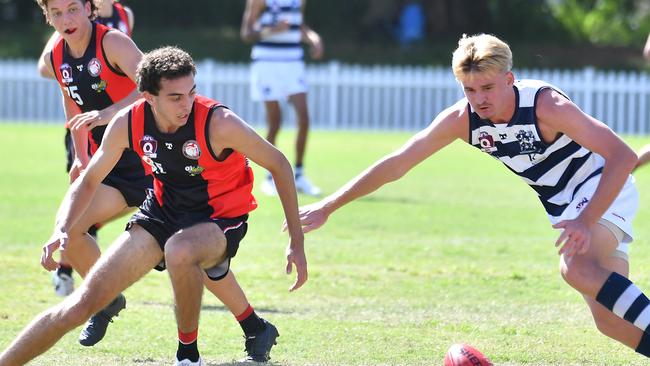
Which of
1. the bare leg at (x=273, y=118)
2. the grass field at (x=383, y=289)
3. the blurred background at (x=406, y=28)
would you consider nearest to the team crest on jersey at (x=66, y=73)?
the grass field at (x=383, y=289)

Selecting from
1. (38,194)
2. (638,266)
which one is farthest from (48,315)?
(38,194)

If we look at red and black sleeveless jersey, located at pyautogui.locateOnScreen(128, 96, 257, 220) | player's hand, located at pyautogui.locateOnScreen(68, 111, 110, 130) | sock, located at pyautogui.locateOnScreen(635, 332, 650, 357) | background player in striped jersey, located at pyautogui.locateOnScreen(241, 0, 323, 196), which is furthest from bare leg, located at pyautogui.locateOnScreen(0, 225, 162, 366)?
background player in striped jersey, located at pyautogui.locateOnScreen(241, 0, 323, 196)

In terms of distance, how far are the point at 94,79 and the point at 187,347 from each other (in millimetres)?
1908

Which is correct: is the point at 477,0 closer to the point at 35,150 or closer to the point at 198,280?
the point at 35,150

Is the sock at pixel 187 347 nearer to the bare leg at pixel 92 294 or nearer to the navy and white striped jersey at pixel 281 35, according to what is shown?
the bare leg at pixel 92 294

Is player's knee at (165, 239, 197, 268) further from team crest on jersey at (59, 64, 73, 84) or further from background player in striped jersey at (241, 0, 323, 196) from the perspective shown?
background player in striped jersey at (241, 0, 323, 196)

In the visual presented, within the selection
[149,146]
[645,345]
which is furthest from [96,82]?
[645,345]

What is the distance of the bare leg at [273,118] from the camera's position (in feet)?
41.9

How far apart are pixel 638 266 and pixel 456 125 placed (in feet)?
11.2

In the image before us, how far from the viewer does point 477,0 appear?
92.6ft

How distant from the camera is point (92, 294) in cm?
536

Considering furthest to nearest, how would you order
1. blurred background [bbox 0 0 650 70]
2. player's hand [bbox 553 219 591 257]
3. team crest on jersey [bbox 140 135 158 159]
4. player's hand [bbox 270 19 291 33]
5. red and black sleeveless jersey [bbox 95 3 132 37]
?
1. blurred background [bbox 0 0 650 70]
2. player's hand [bbox 270 19 291 33]
3. red and black sleeveless jersey [bbox 95 3 132 37]
4. team crest on jersey [bbox 140 135 158 159]
5. player's hand [bbox 553 219 591 257]

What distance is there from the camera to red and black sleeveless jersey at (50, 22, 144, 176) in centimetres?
684

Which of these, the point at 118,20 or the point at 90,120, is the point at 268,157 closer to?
the point at 90,120
